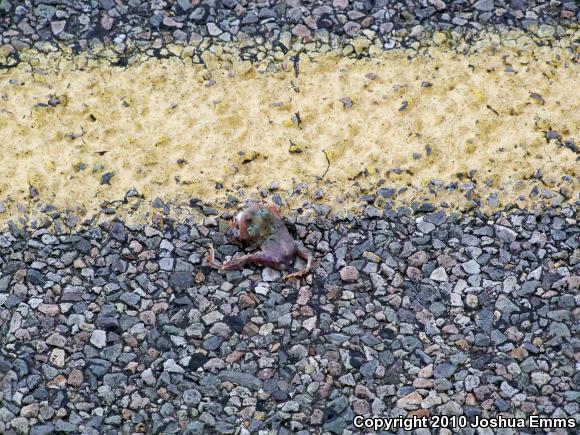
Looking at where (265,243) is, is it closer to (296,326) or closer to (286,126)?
(296,326)

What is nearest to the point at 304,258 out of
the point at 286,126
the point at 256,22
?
the point at 286,126

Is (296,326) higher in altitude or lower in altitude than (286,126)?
lower

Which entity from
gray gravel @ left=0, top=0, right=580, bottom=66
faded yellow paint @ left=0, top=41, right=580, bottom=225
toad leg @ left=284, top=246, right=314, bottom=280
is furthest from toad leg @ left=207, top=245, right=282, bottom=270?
gray gravel @ left=0, top=0, right=580, bottom=66


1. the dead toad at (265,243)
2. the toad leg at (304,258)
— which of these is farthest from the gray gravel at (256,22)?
the toad leg at (304,258)

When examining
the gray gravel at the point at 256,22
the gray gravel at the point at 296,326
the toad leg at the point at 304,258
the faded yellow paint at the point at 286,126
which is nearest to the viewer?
the gray gravel at the point at 296,326

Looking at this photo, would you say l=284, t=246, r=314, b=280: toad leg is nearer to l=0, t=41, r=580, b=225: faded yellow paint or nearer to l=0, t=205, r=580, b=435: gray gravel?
l=0, t=205, r=580, b=435: gray gravel

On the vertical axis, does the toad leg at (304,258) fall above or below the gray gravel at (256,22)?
below

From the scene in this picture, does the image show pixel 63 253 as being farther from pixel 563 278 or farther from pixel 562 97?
pixel 562 97

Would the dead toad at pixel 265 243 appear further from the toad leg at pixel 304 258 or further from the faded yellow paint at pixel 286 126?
the faded yellow paint at pixel 286 126
